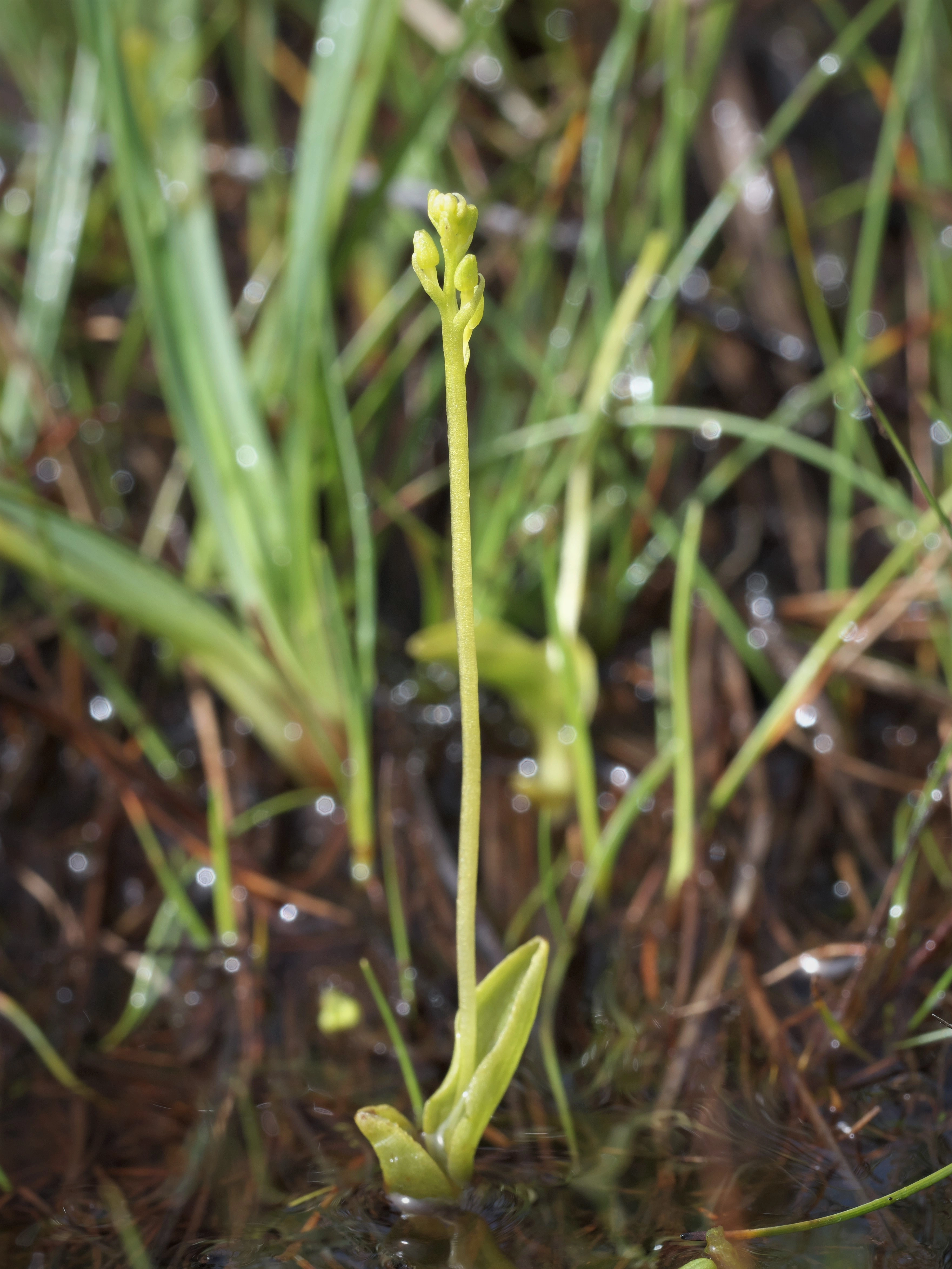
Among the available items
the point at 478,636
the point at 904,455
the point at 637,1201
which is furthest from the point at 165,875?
the point at 904,455

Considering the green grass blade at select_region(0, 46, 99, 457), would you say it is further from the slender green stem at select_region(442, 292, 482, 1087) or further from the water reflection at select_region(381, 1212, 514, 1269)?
the water reflection at select_region(381, 1212, 514, 1269)

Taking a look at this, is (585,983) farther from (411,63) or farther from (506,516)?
(411,63)

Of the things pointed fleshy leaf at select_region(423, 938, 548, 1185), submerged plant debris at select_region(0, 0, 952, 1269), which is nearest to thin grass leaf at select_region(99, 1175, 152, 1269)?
submerged plant debris at select_region(0, 0, 952, 1269)

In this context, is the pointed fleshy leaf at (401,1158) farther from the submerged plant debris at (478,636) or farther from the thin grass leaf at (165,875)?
the thin grass leaf at (165,875)

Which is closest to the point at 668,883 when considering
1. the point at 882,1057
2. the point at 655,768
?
the point at 655,768

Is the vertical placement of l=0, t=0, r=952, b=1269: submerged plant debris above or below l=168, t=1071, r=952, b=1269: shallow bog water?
above

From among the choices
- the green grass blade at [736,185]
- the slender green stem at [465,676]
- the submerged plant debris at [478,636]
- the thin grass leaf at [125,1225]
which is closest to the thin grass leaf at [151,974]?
the submerged plant debris at [478,636]
